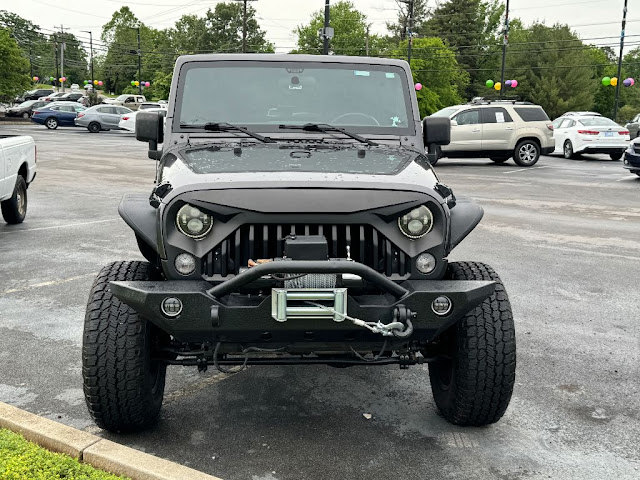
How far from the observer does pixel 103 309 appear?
359cm

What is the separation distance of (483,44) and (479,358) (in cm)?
9326

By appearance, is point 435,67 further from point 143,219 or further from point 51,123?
point 143,219

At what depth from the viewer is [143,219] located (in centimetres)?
369

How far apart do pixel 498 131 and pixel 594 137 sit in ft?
16.7

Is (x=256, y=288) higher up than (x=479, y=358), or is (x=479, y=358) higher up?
(x=256, y=288)

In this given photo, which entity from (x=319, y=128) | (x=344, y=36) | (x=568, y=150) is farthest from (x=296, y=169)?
(x=344, y=36)

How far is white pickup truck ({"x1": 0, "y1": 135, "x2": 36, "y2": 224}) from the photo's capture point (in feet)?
30.4

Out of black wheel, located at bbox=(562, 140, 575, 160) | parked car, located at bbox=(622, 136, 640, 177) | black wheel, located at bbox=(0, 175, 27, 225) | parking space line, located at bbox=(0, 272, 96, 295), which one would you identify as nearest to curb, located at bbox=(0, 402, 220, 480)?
parking space line, located at bbox=(0, 272, 96, 295)

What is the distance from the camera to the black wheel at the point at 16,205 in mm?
9992

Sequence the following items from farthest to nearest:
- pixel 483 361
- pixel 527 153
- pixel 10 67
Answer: pixel 10 67 → pixel 527 153 → pixel 483 361

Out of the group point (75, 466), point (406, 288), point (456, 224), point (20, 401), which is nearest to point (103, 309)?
point (75, 466)

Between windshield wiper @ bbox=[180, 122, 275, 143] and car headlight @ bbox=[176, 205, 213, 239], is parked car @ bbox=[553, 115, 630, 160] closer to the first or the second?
windshield wiper @ bbox=[180, 122, 275, 143]

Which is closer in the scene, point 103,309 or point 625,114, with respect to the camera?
point 103,309

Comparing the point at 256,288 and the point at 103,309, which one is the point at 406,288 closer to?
the point at 256,288
